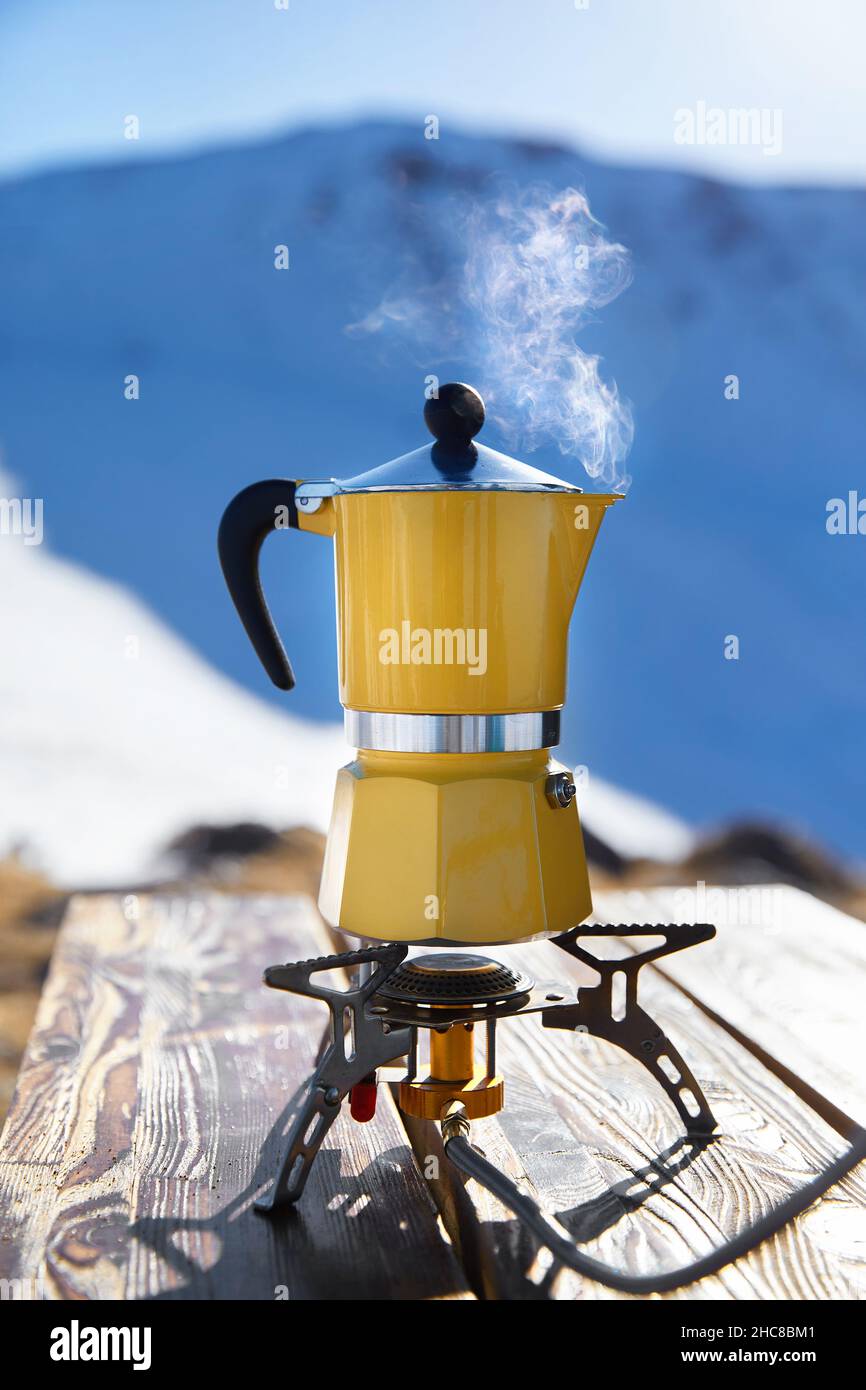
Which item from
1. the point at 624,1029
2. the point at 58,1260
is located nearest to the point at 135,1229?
the point at 58,1260

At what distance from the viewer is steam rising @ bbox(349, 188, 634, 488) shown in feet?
4.32

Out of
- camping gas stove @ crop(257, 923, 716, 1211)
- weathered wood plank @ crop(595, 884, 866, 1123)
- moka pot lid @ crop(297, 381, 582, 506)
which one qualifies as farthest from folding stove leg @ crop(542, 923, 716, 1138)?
moka pot lid @ crop(297, 381, 582, 506)

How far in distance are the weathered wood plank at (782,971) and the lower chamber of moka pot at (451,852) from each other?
44 cm

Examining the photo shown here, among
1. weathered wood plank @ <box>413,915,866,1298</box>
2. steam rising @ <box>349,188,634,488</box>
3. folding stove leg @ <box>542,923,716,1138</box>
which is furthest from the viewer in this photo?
steam rising @ <box>349,188,634,488</box>

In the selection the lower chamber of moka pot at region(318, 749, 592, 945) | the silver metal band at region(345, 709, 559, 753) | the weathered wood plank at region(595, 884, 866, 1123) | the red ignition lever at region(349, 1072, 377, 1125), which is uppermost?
the silver metal band at region(345, 709, 559, 753)

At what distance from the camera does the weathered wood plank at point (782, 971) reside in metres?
1.37

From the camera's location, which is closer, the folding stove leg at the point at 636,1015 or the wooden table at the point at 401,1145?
the wooden table at the point at 401,1145

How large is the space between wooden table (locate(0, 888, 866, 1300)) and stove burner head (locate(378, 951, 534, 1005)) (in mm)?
157

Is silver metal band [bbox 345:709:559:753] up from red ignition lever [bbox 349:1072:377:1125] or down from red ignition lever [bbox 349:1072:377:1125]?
up

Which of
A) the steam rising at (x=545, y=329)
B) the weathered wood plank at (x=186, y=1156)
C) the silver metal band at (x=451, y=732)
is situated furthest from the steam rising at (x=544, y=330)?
the weathered wood plank at (x=186, y=1156)

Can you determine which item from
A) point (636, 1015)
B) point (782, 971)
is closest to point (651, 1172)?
point (636, 1015)

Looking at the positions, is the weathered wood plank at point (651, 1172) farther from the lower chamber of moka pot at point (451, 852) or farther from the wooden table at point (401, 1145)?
the lower chamber of moka pot at point (451, 852)

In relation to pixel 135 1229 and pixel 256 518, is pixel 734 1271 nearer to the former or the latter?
pixel 135 1229

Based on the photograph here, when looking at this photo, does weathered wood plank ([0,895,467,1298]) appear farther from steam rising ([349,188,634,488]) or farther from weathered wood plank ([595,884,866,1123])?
steam rising ([349,188,634,488])
